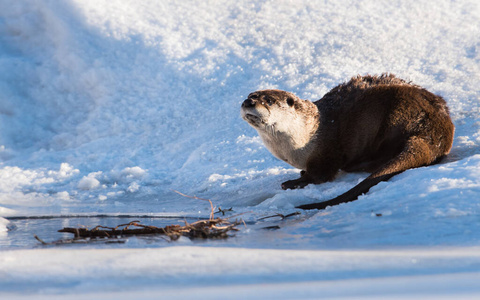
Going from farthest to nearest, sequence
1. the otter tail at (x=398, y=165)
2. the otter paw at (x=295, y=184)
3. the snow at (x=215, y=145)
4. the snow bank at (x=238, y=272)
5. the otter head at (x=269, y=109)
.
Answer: the otter paw at (x=295, y=184) → the otter head at (x=269, y=109) → the otter tail at (x=398, y=165) → the snow at (x=215, y=145) → the snow bank at (x=238, y=272)

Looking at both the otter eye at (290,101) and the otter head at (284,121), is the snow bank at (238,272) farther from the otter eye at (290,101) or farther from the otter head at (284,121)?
the otter eye at (290,101)

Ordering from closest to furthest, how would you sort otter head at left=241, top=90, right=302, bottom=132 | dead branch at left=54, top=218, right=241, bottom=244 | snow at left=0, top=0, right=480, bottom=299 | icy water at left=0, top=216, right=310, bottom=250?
snow at left=0, top=0, right=480, bottom=299, icy water at left=0, top=216, right=310, bottom=250, dead branch at left=54, top=218, right=241, bottom=244, otter head at left=241, top=90, right=302, bottom=132

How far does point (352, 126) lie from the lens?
13.6ft

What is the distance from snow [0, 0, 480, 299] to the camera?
1.76 m

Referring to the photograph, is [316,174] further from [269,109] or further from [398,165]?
[398,165]

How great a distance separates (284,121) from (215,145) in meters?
1.79

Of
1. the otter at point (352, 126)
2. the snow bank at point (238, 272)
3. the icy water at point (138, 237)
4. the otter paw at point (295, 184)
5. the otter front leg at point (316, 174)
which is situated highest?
the otter at point (352, 126)

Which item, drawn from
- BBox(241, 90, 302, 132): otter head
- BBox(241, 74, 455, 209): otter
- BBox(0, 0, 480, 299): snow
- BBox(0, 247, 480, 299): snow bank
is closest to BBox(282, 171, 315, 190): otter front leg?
BBox(241, 74, 455, 209): otter

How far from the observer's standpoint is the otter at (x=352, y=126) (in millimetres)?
3879

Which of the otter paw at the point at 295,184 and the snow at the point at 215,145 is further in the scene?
the otter paw at the point at 295,184

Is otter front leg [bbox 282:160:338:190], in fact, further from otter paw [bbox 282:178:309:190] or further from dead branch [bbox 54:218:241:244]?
dead branch [bbox 54:218:241:244]

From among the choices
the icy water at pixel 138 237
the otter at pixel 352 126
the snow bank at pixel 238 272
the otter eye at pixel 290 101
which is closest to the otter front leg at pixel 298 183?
the otter at pixel 352 126

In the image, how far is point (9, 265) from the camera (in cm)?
194

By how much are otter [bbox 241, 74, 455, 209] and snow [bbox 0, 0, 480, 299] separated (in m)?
0.23
